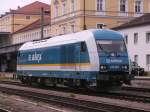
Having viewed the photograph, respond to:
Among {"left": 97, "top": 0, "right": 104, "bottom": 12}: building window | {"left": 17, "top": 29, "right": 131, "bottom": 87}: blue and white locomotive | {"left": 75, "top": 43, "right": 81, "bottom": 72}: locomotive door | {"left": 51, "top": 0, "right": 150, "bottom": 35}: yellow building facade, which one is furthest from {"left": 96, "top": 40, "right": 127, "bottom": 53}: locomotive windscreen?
{"left": 97, "top": 0, "right": 104, "bottom": 12}: building window

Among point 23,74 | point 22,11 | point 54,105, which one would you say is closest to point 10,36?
point 22,11

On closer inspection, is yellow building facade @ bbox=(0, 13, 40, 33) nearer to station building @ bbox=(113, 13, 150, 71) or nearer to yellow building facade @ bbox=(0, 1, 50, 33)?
yellow building facade @ bbox=(0, 1, 50, 33)

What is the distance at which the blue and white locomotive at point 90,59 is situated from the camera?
26.6 meters

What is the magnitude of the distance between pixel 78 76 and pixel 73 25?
194 feet

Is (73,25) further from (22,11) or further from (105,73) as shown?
(105,73)

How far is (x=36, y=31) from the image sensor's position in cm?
10850

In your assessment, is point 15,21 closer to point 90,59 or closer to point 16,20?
point 16,20

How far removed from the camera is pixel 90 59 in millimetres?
26641

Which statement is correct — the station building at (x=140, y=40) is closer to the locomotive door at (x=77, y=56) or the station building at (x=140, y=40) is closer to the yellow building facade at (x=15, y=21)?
the locomotive door at (x=77, y=56)

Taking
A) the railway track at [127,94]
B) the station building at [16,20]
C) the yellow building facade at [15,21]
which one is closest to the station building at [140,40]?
the railway track at [127,94]

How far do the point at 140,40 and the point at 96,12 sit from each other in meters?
21.4

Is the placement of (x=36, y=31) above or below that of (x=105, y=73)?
above

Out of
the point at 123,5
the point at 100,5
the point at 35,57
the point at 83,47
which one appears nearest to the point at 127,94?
the point at 83,47

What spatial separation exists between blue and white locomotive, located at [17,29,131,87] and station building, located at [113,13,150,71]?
33549mm
